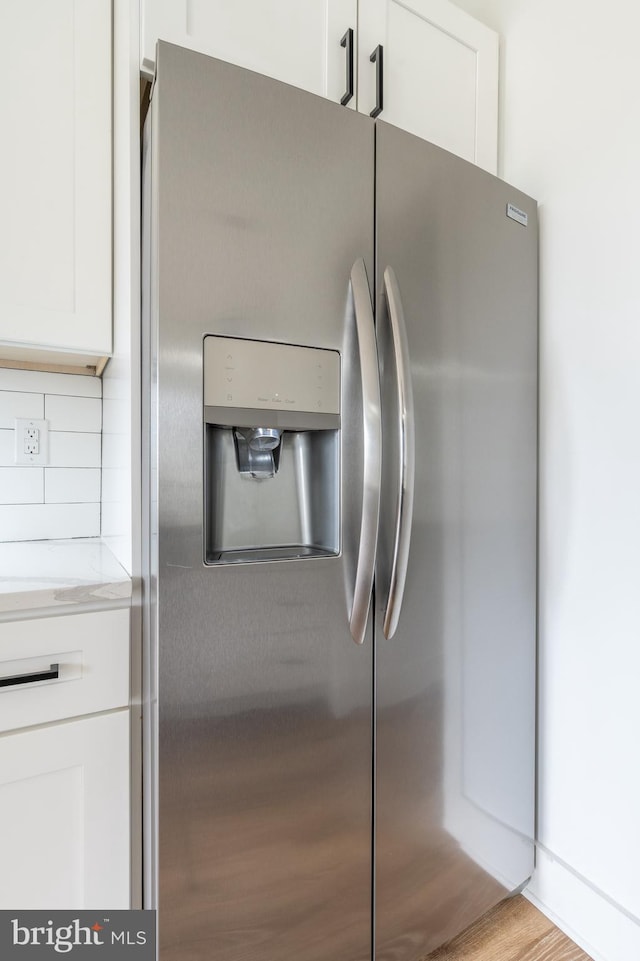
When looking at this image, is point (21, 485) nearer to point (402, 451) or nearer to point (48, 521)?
point (48, 521)

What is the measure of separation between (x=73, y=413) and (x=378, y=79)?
1069mm

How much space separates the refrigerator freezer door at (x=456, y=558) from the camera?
3.52 feet

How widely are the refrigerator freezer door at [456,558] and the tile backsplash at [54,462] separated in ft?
2.82

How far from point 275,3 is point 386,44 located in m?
0.28

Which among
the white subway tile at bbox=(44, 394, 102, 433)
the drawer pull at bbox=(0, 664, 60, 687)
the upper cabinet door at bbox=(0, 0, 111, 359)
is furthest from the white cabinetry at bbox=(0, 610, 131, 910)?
the white subway tile at bbox=(44, 394, 102, 433)

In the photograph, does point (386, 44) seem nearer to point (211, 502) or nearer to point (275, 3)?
point (275, 3)

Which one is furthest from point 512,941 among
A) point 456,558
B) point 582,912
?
point 456,558

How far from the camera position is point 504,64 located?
1.46m

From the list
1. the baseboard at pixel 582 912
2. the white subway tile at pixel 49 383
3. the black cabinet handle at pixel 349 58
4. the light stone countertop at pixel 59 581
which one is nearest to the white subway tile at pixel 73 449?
the white subway tile at pixel 49 383

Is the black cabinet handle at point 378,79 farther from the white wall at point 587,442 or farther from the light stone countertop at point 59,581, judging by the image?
the light stone countertop at point 59,581

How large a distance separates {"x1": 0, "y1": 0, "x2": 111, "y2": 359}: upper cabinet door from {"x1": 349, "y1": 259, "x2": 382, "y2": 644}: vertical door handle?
532 mm

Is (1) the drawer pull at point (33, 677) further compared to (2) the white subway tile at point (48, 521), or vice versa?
(2) the white subway tile at point (48, 521)

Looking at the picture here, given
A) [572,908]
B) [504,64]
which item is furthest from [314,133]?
[572,908]

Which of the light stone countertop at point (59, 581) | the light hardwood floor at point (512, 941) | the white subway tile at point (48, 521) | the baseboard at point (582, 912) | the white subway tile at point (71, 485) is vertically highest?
the white subway tile at point (71, 485)
